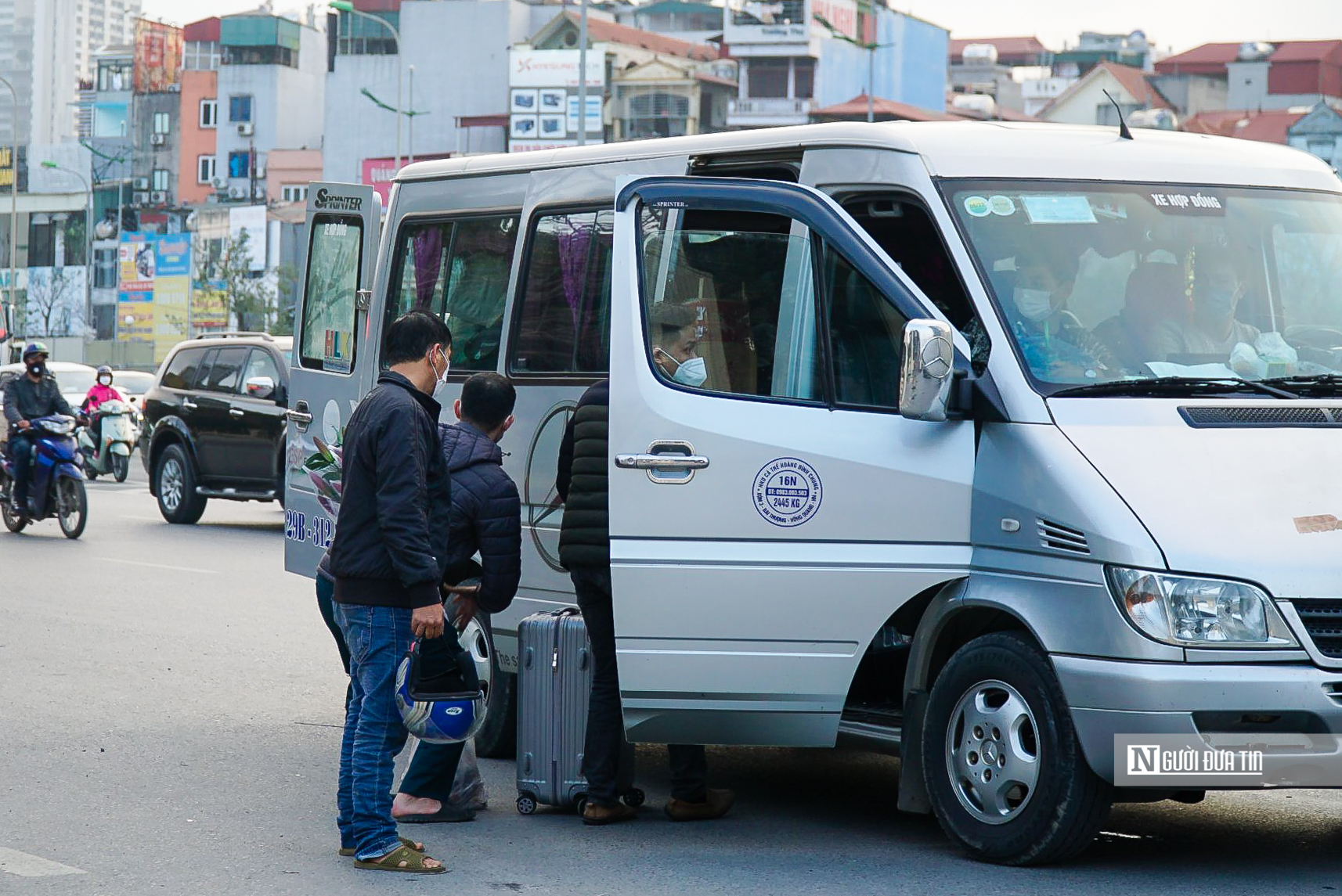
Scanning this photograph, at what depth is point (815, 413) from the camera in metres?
6.39

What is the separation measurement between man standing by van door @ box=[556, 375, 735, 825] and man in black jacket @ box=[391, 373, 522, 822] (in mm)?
254

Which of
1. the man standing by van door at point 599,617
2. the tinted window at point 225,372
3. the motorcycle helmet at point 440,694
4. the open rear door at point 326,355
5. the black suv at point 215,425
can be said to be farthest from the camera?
the tinted window at point 225,372

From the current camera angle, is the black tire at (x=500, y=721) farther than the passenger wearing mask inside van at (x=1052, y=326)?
Yes

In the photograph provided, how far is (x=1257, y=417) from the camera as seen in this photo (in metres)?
6.00

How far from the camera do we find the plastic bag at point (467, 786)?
7.04 metres

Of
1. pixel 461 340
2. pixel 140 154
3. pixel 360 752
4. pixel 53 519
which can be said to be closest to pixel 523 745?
pixel 360 752

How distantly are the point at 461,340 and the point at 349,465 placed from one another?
9.05ft

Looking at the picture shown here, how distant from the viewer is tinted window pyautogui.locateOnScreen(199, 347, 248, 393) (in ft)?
65.6

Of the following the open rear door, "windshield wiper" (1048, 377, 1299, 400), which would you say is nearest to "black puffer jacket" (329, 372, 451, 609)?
"windshield wiper" (1048, 377, 1299, 400)

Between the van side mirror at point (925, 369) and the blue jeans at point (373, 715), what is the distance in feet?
5.64

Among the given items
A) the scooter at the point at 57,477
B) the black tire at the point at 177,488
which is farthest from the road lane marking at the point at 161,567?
the black tire at the point at 177,488

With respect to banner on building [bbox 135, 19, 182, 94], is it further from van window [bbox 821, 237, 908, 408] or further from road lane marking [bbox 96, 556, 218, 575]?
van window [bbox 821, 237, 908, 408]

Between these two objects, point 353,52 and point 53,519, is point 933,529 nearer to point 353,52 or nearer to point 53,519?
point 53,519

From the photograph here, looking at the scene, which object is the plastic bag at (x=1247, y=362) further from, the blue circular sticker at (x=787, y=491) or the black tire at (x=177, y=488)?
the black tire at (x=177, y=488)
